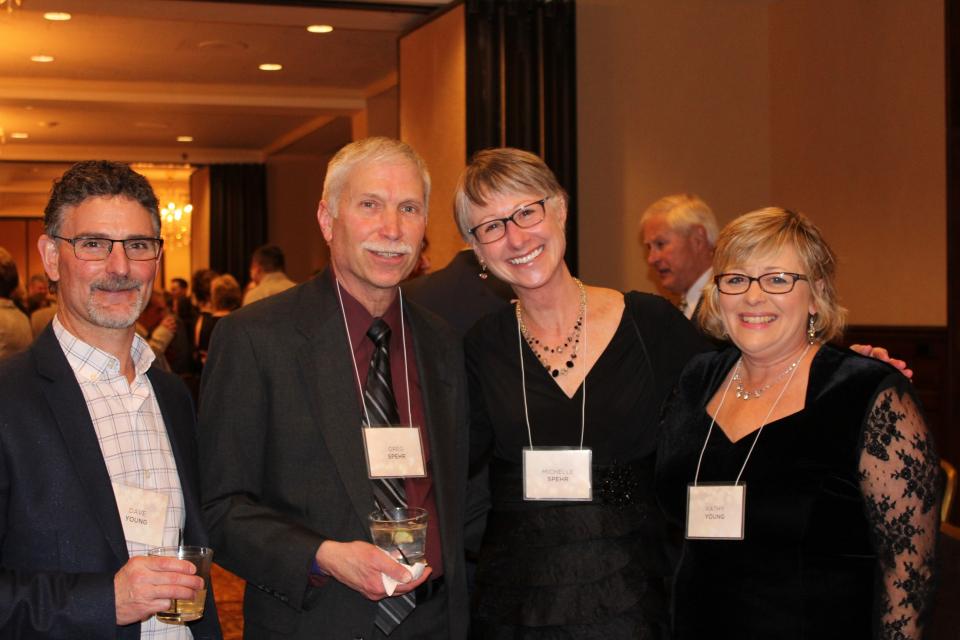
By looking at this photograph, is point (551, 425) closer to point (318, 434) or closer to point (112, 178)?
point (318, 434)

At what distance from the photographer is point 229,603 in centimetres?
534

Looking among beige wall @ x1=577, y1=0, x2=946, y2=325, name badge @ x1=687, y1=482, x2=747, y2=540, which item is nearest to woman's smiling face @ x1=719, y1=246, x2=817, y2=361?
name badge @ x1=687, y1=482, x2=747, y2=540

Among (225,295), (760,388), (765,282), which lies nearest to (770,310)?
(765,282)

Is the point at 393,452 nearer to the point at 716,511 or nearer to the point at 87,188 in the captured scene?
the point at 716,511

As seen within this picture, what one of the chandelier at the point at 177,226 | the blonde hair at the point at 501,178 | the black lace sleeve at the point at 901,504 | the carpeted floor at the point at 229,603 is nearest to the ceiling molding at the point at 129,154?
the chandelier at the point at 177,226

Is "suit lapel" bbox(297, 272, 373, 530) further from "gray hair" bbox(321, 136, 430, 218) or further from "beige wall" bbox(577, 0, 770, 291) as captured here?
"beige wall" bbox(577, 0, 770, 291)

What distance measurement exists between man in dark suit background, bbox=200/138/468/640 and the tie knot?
11mm

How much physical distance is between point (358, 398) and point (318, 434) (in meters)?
0.12

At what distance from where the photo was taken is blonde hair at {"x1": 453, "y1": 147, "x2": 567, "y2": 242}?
2.46 metres

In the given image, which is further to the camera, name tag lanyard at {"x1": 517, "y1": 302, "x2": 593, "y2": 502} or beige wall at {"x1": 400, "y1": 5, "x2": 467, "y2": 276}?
beige wall at {"x1": 400, "y1": 5, "x2": 467, "y2": 276}

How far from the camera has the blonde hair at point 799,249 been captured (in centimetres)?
221

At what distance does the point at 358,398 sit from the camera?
2.27 metres

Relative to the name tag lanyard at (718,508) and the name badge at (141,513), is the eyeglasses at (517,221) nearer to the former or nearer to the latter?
the name tag lanyard at (718,508)

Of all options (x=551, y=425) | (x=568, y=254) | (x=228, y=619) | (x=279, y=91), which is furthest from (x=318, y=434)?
(x=279, y=91)
